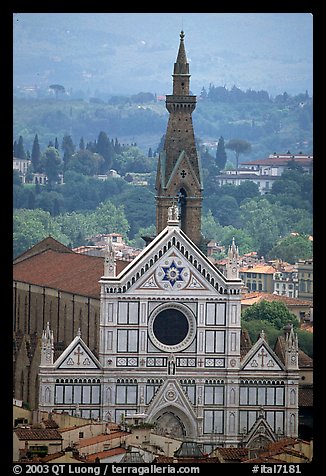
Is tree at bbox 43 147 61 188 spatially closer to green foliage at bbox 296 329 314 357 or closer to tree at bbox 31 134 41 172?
tree at bbox 31 134 41 172

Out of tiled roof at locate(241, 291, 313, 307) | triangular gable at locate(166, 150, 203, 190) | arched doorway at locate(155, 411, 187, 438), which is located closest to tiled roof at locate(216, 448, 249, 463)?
arched doorway at locate(155, 411, 187, 438)

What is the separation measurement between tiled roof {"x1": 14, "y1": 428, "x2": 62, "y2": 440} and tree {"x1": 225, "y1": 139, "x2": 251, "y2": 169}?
159 ft

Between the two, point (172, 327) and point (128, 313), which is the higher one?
point (128, 313)

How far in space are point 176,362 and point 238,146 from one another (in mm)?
42562

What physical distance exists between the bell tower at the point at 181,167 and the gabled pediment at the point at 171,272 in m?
6.12

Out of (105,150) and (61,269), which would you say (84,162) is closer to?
(105,150)

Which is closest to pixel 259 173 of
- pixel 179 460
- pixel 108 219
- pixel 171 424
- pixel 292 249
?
pixel 292 249

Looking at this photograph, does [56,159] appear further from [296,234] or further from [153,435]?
[153,435]

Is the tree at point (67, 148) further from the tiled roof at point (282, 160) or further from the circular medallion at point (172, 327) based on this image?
the circular medallion at point (172, 327)

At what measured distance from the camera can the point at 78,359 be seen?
6197 cm

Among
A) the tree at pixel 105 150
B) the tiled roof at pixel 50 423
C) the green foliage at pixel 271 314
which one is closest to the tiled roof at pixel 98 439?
the tiled roof at pixel 50 423

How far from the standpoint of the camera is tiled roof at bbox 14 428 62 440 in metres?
53.3
